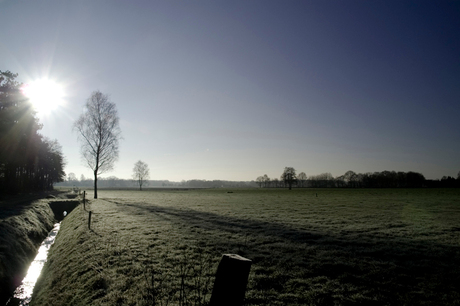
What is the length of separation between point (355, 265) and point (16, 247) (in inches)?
775

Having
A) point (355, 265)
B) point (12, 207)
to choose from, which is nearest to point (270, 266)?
point (355, 265)

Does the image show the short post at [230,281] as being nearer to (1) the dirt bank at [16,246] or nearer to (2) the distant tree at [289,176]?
(1) the dirt bank at [16,246]

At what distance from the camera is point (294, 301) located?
6613 millimetres

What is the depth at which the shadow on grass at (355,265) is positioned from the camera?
7011mm

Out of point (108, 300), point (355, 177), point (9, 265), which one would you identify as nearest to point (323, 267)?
point (108, 300)

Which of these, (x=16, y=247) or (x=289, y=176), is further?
(x=289, y=176)

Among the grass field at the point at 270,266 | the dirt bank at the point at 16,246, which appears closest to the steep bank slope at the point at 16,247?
the dirt bank at the point at 16,246

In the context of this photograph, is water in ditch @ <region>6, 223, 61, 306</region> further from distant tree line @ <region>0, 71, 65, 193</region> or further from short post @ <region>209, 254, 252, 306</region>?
distant tree line @ <region>0, 71, 65, 193</region>

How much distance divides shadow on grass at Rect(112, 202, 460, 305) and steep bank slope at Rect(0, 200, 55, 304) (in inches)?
381

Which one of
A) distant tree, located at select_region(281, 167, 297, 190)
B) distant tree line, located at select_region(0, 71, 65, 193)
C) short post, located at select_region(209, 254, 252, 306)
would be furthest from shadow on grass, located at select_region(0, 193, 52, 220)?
distant tree, located at select_region(281, 167, 297, 190)

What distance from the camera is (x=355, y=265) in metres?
9.22

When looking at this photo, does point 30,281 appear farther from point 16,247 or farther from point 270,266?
point 270,266

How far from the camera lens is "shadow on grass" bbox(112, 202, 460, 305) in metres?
7.01

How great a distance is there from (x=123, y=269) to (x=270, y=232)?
943 centimetres
